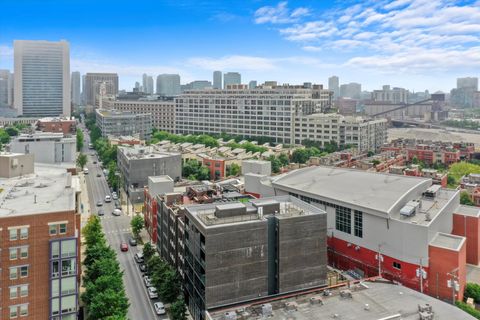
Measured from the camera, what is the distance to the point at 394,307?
24.7 meters

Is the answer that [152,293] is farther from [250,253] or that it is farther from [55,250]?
[250,253]

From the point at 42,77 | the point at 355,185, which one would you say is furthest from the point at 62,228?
the point at 42,77

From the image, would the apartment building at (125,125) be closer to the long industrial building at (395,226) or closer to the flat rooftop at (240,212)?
the long industrial building at (395,226)

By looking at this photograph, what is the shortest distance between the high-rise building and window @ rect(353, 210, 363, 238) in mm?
163214

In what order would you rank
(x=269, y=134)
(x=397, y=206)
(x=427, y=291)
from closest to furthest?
(x=427, y=291), (x=397, y=206), (x=269, y=134)

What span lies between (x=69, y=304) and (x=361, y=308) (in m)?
18.2

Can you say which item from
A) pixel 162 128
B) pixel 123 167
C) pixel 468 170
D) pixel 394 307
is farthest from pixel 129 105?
pixel 394 307

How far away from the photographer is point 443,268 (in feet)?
108

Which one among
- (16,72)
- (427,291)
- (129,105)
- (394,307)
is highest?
(16,72)

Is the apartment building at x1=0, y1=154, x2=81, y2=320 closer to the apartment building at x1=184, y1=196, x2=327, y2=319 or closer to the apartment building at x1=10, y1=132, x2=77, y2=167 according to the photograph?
the apartment building at x1=184, y1=196, x2=327, y2=319

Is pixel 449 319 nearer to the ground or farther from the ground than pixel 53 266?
nearer to the ground

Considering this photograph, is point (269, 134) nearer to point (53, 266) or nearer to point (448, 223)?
point (448, 223)

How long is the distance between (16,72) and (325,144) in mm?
128110

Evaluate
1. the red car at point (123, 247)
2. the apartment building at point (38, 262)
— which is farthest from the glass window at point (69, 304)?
the red car at point (123, 247)
